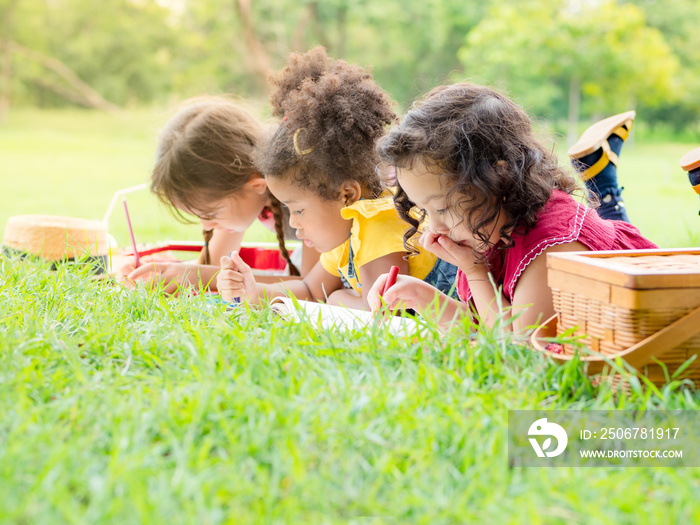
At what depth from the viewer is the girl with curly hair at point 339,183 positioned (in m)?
1.97

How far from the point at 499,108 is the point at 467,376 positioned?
743 mm

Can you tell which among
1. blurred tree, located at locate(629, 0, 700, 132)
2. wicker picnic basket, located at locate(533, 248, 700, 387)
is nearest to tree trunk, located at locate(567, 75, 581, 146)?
blurred tree, located at locate(629, 0, 700, 132)

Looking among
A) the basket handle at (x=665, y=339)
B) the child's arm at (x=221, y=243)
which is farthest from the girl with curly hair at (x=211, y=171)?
the basket handle at (x=665, y=339)

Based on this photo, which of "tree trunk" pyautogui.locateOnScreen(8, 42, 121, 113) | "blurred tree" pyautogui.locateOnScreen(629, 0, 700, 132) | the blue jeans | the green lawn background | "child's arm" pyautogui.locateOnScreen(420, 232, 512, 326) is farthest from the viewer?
"blurred tree" pyautogui.locateOnScreen(629, 0, 700, 132)

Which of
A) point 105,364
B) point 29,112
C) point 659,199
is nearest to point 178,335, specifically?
point 105,364

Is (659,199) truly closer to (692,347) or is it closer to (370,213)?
(370,213)

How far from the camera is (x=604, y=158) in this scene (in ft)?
7.07

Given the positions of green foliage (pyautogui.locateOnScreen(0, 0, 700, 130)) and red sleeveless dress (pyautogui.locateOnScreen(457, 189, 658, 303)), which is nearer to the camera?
red sleeveless dress (pyautogui.locateOnScreen(457, 189, 658, 303))

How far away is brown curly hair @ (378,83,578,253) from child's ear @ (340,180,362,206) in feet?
1.48

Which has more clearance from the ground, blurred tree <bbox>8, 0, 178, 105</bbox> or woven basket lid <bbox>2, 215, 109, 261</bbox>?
blurred tree <bbox>8, 0, 178, 105</bbox>

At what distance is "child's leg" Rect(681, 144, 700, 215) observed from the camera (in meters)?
1.61

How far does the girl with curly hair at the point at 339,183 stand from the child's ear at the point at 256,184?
0.25m

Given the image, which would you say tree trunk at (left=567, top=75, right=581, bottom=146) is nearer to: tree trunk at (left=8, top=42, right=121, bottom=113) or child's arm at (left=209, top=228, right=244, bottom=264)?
tree trunk at (left=8, top=42, right=121, bottom=113)

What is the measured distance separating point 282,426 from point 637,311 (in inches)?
23.5
